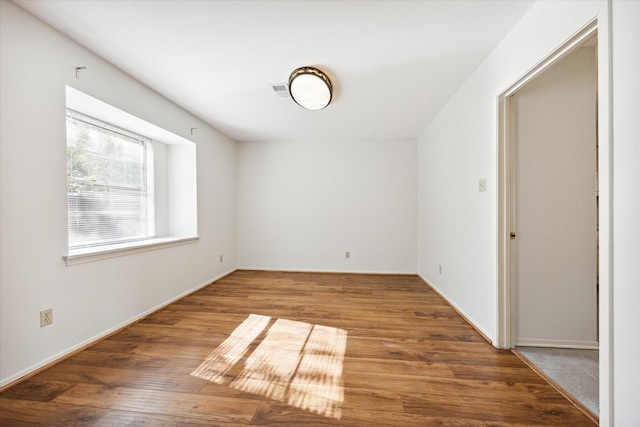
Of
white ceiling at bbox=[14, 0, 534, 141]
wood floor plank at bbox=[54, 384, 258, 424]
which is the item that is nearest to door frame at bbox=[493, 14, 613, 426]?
white ceiling at bbox=[14, 0, 534, 141]

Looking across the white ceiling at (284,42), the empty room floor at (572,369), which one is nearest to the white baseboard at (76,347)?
the white ceiling at (284,42)

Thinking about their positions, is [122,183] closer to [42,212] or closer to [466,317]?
[42,212]

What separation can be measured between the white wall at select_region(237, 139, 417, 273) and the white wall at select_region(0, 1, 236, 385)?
247cm

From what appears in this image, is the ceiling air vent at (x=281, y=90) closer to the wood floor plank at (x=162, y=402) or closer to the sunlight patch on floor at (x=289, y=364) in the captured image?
the sunlight patch on floor at (x=289, y=364)

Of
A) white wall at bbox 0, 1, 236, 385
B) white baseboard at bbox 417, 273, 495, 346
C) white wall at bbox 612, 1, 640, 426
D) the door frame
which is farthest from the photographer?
white baseboard at bbox 417, 273, 495, 346

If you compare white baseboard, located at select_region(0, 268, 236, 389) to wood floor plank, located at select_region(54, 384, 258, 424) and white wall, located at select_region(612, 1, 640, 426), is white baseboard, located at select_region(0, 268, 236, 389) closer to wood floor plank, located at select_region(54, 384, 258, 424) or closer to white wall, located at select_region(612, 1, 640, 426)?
wood floor plank, located at select_region(54, 384, 258, 424)

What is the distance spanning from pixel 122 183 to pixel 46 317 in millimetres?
1659

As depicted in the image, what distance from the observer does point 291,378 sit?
1.72 meters

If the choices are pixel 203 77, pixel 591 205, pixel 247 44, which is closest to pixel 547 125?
pixel 591 205

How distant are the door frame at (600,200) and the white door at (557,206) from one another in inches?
3.9

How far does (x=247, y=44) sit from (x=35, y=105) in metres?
1.53

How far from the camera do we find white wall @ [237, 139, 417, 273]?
4.78 metres

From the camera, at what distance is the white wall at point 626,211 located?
1.05m

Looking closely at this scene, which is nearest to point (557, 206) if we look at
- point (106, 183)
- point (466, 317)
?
point (466, 317)
